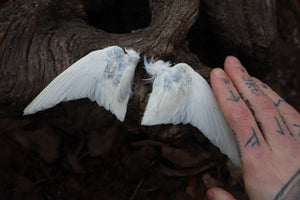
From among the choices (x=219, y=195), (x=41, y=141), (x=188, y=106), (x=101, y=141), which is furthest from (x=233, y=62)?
(x=41, y=141)

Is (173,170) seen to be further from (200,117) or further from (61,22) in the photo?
(61,22)

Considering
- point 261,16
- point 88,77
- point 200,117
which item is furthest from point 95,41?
point 261,16

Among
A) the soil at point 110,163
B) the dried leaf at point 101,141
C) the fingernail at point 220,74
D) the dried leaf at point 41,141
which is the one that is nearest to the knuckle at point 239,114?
the fingernail at point 220,74

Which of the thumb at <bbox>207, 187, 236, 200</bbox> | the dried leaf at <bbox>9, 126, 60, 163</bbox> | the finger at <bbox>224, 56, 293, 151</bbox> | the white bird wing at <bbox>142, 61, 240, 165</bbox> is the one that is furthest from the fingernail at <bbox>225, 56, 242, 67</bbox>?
the dried leaf at <bbox>9, 126, 60, 163</bbox>

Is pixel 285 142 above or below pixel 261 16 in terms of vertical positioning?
below

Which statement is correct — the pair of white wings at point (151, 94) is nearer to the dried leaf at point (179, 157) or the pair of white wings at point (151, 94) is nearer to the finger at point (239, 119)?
the finger at point (239, 119)

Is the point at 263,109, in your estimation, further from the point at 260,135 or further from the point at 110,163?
the point at 110,163
